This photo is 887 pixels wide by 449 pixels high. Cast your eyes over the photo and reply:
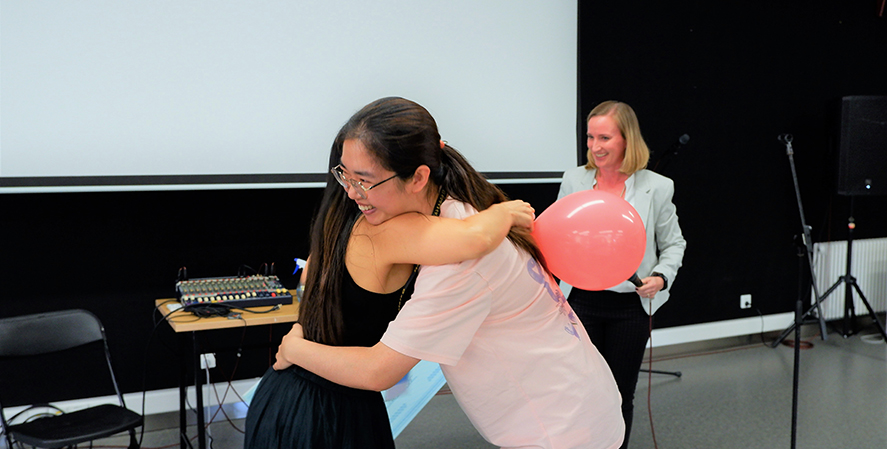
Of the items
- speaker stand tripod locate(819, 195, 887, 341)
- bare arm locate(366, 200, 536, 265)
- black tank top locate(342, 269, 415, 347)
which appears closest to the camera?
bare arm locate(366, 200, 536, 265)

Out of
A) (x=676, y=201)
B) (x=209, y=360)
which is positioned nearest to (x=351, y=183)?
(x=209, y=360)

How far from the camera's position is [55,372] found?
314 cm

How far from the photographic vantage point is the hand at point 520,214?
124 cm

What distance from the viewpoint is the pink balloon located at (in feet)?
4.22

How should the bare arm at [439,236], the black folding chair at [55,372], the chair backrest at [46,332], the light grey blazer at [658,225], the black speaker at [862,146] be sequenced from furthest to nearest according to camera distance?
the black speaker at [862,146] < the chair backrest at [46,332] < the light grey blazer at [658,225] < the black folding chair at [55,372] < the bare arm at [439,236]

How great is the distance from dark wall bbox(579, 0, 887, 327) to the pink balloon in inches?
116

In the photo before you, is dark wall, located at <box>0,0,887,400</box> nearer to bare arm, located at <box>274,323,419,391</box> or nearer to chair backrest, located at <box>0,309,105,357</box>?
chair backrest, located at <box>0,309,105,357</box>

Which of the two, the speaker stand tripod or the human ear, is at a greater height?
the human ear

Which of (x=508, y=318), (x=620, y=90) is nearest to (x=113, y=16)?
(x=508, y=318)

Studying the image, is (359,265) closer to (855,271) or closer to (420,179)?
(420,179)

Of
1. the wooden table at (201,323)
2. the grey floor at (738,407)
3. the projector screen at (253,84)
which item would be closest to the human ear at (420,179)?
the wooden table at (201,323)

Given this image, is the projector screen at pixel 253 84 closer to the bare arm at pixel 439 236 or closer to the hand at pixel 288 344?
the hand at pixel 288 344

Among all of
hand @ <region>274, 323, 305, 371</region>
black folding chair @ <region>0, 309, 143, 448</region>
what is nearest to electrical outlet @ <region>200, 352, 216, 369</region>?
black folding chair @ <region>0, 309, 143, 448</region>

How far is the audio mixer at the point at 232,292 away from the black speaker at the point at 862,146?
3869mm
